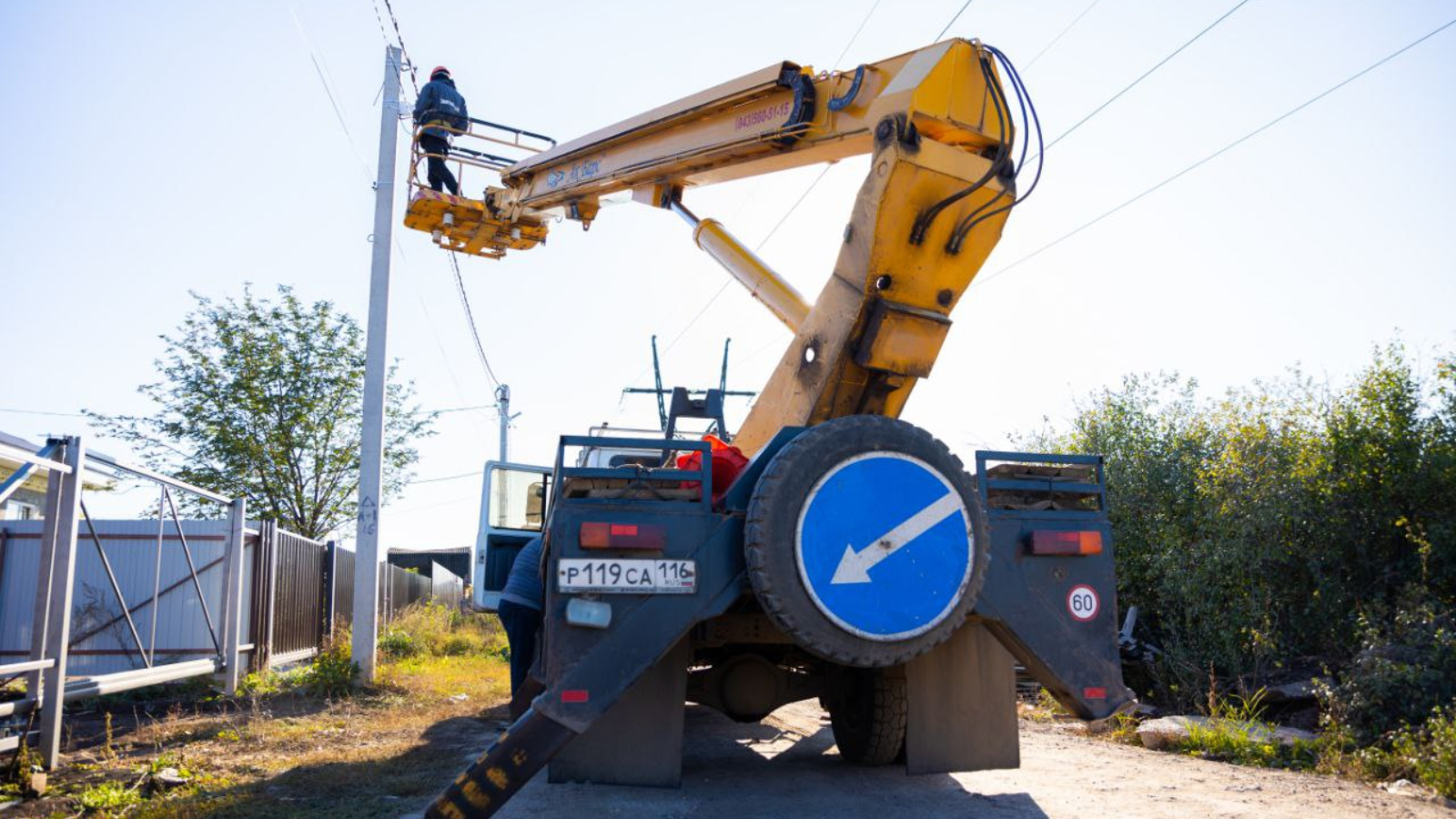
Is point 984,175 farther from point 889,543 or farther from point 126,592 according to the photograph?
point 126,592

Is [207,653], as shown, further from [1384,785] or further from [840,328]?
[1384,785]

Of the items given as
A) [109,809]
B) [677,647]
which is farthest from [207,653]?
[677,647]

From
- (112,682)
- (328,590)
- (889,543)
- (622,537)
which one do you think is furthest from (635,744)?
(328,590)

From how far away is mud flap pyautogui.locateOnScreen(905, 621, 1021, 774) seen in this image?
5.38 m

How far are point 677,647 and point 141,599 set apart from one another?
8.67 metres

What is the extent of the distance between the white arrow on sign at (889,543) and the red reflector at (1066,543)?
63 cm

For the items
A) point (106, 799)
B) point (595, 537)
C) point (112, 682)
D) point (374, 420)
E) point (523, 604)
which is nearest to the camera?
point (595, 537)

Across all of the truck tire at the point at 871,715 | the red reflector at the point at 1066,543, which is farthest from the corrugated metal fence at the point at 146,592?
the red reflector at the point at 1066,543

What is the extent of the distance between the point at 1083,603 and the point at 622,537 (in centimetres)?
238

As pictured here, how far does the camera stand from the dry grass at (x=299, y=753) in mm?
5363

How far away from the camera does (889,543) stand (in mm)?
4512

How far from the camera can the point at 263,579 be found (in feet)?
37.7

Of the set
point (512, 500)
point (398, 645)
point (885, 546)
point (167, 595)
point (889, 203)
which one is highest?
point (889, 203)

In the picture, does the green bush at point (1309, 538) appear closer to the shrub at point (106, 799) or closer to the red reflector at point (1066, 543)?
the red reflector at point (1066, 543)
